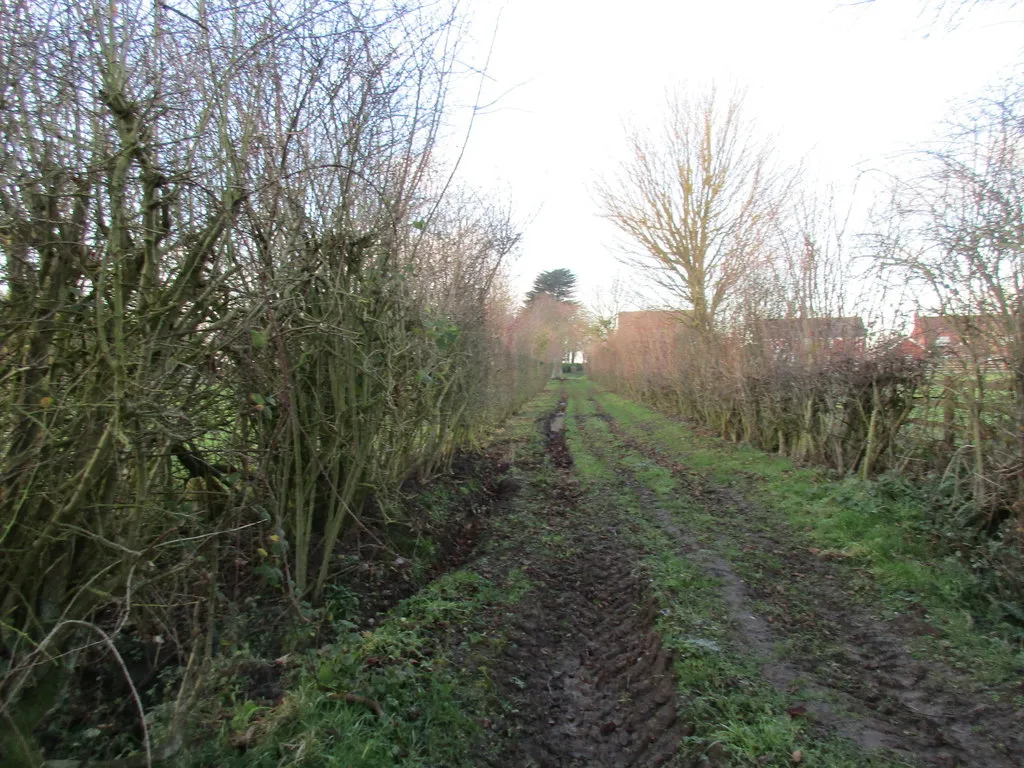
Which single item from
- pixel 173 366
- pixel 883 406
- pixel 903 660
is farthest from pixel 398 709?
pixel 883 406

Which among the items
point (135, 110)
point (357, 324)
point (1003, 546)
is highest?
point (135, 110)

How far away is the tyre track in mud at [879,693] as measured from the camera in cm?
316

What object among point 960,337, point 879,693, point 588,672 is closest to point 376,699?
point 588,672

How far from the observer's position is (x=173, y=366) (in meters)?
3.04

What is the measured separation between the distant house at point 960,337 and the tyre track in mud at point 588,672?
3929mm

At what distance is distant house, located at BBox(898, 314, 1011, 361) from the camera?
5.66m

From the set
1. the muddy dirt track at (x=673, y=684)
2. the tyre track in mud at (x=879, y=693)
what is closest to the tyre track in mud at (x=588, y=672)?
the muddy dirt track at (x=673, y=684)

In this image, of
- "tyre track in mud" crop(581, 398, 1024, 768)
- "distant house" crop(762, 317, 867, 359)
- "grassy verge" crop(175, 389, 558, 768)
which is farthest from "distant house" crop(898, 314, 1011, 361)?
"grassy verge" crop(175, 389, 558, 768)

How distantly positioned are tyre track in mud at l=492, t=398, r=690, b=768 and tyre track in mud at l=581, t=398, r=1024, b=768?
0.76 m

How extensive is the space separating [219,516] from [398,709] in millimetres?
1675

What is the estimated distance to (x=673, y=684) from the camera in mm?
3822

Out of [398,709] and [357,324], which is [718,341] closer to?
[357,324]

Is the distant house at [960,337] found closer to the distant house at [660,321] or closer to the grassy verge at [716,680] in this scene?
the grassy verge at [716,680]

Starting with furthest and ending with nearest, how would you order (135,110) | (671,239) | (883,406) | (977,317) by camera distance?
(671,239), (883,406), (977,317), (135,110)
